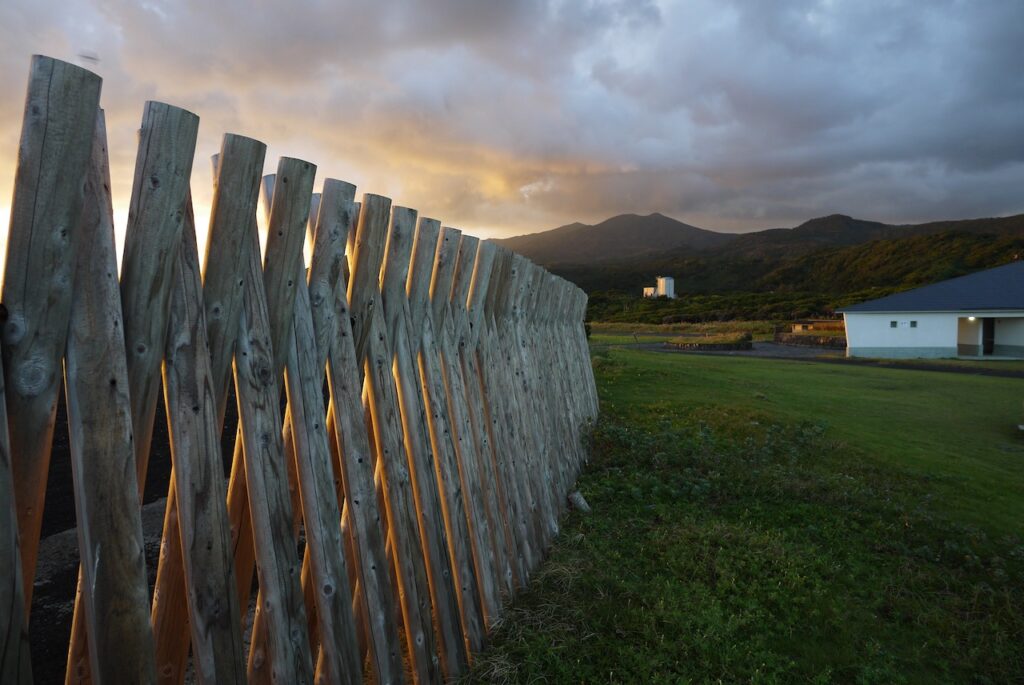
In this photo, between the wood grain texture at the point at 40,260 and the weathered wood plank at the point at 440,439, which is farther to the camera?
the weathered wood plank at the point at 440,439

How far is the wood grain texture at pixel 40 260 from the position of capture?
1.30 metres

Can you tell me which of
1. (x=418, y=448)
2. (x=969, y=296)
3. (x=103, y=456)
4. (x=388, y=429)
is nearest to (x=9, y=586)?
(x=103, y=456)

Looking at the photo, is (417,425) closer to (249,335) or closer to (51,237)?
(249,335)

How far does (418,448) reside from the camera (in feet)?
9.23

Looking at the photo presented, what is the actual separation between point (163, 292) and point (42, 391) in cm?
36

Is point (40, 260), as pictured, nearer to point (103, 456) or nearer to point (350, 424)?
point (103, 456)

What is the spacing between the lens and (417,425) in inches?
111

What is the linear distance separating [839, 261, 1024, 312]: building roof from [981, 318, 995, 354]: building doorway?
84.7 inches

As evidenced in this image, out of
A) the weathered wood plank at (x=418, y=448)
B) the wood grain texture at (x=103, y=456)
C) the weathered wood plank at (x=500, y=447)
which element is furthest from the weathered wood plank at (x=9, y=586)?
the weathered wood plank at (x=500, y=447)

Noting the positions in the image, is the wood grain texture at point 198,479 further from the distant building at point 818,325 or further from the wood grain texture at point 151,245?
the distant building at point 818,325

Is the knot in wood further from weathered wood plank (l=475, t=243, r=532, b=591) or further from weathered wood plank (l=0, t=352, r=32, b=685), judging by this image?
weathered wood plank (l=475, t=243, r=532, b=591)

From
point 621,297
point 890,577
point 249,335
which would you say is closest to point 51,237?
point 249,335

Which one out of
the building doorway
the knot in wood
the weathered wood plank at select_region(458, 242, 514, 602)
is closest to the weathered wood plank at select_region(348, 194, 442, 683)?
the weathered wood plank at select_region(458, 242, 514, 602)

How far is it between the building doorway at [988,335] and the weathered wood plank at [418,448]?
45181mm
